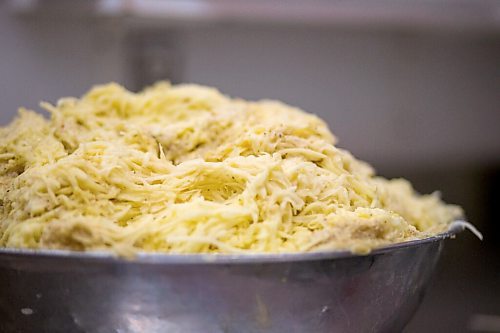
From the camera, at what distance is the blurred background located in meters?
3.09

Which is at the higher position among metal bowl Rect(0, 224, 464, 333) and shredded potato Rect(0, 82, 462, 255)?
shredded potato Rect(0, 82, 462, 255)

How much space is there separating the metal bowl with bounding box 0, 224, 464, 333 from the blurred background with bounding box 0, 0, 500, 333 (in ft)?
6.08

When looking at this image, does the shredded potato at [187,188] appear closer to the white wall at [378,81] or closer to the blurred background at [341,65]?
the blurred background at [341,65]

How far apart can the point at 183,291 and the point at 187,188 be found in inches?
9.9

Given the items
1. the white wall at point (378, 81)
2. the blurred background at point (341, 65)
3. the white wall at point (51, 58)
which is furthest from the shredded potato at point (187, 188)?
the white wall at point (378, 81)

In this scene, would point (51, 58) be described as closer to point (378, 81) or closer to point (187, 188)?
point (378, 81)

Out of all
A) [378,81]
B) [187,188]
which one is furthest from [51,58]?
[187,188]

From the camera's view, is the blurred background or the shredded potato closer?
the shredded potato

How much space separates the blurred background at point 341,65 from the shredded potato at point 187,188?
65.8 inches

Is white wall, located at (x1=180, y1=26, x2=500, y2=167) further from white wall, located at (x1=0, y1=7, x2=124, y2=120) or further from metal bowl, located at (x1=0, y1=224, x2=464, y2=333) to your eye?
metal bowl, located at (x1=0, y1=224, x2=464, y2=333)

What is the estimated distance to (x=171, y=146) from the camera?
50.9 inches

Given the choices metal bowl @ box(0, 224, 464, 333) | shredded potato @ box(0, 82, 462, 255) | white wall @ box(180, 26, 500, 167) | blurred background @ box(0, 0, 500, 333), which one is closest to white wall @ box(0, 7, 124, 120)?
blurred background @ box(0, 0, 500, 333)

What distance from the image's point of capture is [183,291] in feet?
2.84

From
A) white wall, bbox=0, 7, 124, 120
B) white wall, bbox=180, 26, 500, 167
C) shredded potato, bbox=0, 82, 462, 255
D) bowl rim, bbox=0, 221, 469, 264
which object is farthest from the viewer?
white wall, bbox=180, 26, 500, 167
